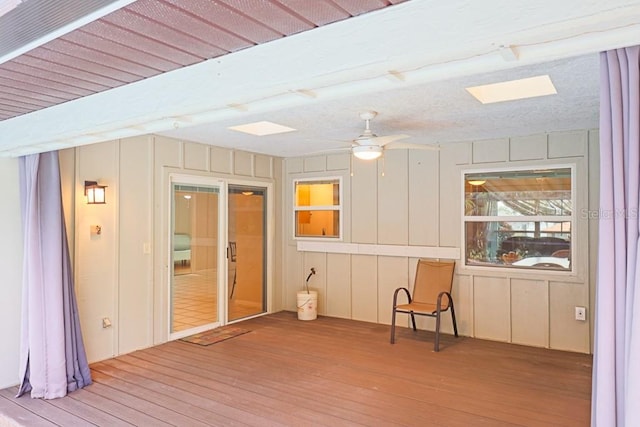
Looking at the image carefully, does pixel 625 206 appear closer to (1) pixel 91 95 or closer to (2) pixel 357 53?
(2) pixel 357 53

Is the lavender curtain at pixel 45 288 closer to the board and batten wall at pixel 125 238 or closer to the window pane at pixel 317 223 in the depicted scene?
the board and batten wall at pixel 125 238

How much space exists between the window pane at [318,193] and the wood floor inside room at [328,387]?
216 cm

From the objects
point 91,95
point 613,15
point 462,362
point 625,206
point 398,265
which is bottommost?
point 462,362

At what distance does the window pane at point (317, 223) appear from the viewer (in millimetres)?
6508

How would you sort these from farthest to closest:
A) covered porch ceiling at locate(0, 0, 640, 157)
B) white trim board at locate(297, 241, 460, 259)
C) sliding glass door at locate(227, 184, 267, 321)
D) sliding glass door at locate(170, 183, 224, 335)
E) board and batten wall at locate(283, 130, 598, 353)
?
sliding glass door at locate(227, 184, 267, 321), white trim board at locate(297, 241, 460, 259), sliding glass door at locate(170, 183, 224, 335), board and batten wall at locate(283, 130, 598, 353), covered porch ceiling at locate(0, 0, 640, 157)

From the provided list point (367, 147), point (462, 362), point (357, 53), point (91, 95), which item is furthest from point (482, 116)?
point (91, 95)

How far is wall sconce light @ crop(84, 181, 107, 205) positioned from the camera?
4285 mm

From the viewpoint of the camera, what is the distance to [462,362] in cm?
444

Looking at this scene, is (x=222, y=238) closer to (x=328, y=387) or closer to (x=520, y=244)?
(x=328, y=387)

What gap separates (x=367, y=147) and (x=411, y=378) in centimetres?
214

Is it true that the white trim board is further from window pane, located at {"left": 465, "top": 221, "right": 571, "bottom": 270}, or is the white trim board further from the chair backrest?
window pane, located at {"left": 465, "top": 221, "right": 571, "bottom": 270}

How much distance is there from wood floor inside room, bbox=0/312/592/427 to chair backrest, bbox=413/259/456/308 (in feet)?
1.65

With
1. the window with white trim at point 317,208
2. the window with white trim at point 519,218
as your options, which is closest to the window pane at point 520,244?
the window with white trim at point 519,218

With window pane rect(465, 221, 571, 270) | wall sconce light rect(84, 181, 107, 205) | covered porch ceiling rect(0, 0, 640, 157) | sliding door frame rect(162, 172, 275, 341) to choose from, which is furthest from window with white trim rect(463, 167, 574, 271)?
wall sconce light rect(84, 181, 107, 205)
